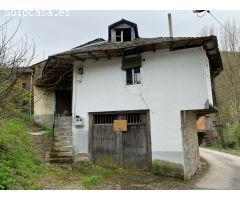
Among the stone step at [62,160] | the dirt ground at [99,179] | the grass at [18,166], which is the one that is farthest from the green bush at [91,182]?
the stone step at [62,160]

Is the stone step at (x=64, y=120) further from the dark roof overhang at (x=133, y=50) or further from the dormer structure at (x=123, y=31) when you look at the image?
the dormer structure at (x=123, y=31)

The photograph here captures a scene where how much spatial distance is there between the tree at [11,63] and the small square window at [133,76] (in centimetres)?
569

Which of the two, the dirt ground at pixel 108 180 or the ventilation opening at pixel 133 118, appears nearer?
the dirt ground at pixel 108 180

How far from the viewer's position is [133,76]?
11.0 metres

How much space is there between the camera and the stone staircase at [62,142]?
10.9 metres

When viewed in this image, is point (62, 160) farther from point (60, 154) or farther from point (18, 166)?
point (18, 166)

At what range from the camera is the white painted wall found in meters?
9.70

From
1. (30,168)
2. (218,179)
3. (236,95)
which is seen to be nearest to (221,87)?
(236,95)

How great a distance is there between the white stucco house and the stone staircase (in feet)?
0.14

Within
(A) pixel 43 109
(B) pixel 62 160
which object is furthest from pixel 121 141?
(A) pixel 43 109

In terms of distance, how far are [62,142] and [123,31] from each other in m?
6.52

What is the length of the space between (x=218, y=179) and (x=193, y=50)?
529 centimetres

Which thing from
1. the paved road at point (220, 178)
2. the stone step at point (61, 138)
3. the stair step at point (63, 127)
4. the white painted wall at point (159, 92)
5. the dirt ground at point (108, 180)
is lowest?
the paved road at point (220, 178)

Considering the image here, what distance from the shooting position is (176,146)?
31.7ft
